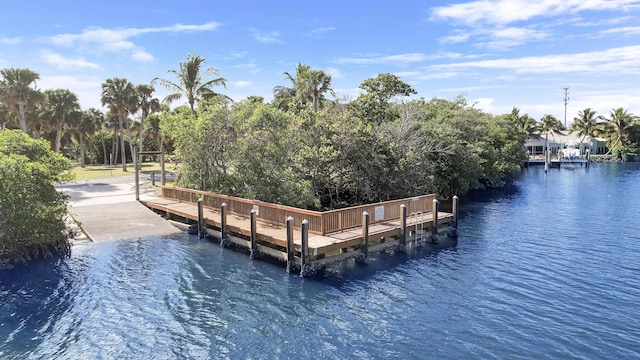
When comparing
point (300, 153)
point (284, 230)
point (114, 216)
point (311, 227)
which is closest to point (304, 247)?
point (311, 227)

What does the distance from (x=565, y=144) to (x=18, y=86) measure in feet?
320

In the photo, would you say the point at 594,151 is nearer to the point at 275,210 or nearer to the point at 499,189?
the point at 499,189

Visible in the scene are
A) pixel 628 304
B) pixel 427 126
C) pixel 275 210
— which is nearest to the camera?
pixel 628 304

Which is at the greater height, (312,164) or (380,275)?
(312,164)

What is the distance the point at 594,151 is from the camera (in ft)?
304

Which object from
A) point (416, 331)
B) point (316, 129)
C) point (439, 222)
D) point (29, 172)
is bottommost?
point (416, 331)

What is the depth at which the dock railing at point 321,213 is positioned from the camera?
17.0 metres

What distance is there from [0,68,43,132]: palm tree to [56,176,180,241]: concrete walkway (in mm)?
11307

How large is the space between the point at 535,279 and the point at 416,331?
664cm

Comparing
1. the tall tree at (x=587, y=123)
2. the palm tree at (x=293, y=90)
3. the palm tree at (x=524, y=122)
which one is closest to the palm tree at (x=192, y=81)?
the palm tree at (x=293, y=90)

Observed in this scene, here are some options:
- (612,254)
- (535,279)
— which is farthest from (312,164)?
(612,254)

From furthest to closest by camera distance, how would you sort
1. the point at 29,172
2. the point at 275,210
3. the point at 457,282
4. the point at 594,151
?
1. the point at 594,151
2. the point at 275,210
3. the point at 29,172
4. the point at 457,282

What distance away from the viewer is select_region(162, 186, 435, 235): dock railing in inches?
667

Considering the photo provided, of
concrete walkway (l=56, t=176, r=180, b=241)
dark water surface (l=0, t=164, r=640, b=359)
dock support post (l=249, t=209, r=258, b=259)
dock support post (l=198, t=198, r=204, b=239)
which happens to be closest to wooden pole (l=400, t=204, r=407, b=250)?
dark water surface (l=0, t=164, r=640, b=359)
